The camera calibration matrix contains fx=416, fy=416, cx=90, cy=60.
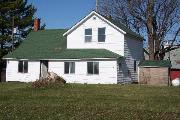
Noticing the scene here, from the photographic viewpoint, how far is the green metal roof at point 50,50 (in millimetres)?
39125

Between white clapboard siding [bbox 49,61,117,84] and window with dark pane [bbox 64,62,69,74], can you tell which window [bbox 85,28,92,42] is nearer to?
white clapboard siding [bbox 49,61,117,84]

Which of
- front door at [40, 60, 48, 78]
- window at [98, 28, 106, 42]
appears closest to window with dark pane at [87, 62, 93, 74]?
window at [98, 28, 106, 42]

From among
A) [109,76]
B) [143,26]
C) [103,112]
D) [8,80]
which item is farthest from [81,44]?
[103,112]

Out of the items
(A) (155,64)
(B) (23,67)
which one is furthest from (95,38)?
(B) (23,67)

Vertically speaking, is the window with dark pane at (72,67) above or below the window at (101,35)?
below

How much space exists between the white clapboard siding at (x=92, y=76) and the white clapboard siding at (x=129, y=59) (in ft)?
3.41

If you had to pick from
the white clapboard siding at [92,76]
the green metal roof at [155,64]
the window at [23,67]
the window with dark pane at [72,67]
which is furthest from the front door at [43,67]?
the green metal roof at [155,64]

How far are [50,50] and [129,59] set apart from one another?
819cm

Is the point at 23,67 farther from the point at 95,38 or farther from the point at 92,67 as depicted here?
the point at 95,38

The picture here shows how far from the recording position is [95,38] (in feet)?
133

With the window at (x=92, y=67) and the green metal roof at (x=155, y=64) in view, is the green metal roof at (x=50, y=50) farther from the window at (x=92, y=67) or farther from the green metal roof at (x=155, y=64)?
the green metal roof at (x=155, y=64)

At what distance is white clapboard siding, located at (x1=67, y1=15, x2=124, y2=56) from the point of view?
39.8 metres

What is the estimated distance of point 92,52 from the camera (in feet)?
129

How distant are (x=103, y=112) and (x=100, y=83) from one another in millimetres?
A: 22654
